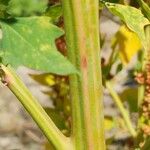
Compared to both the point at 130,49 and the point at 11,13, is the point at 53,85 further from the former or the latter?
the point at 11,13

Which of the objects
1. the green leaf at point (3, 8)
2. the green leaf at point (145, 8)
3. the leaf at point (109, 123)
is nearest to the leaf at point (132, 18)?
the green leaf at point (145, 8)

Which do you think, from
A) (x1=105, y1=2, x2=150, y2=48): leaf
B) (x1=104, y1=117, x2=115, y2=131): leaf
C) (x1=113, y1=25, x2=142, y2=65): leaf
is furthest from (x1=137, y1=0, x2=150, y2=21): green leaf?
(x1=104, y1=117, x2=115, y2=131): leaf

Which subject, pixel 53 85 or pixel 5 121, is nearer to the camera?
pixel 53 85

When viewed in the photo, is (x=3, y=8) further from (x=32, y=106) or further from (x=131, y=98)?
(x=131, y=98)

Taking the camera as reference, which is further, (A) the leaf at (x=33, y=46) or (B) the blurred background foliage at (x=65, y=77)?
(B) the blurred background foliage at (x=65, y=77)

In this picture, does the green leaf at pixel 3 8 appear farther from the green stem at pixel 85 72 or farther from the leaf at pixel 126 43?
the leaf at pixel 126 43

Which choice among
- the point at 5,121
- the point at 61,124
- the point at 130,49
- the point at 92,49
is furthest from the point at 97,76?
the point at 5,121

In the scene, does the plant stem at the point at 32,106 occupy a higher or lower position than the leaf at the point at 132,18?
lower
